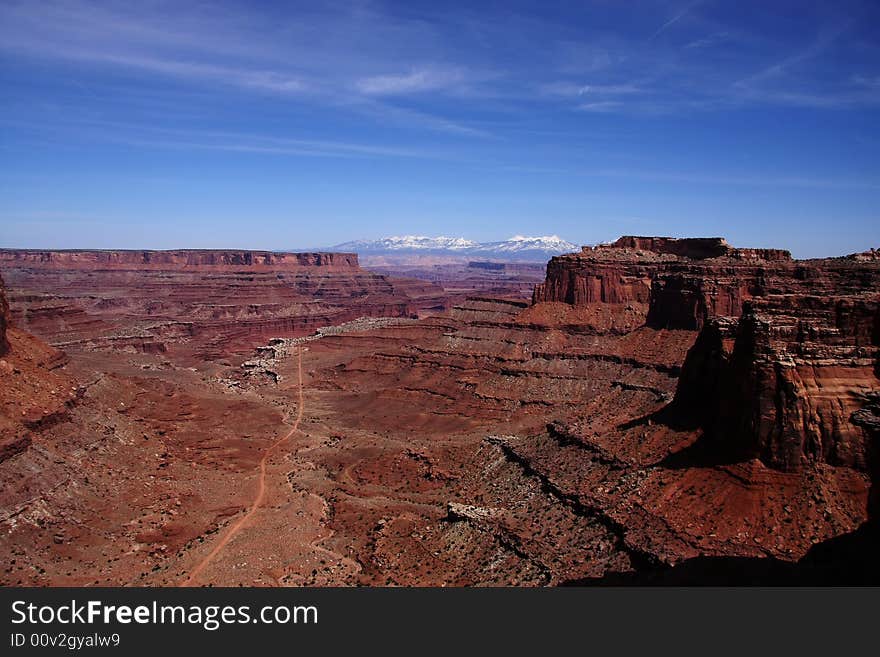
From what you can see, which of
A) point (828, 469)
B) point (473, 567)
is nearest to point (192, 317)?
point (473, 567)

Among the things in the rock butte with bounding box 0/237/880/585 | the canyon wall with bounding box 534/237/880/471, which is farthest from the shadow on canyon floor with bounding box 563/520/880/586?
the canyon wall with bounding box 534/237/880/471

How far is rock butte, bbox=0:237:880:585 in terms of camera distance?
32.7 meters

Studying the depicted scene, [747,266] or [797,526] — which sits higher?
[747,266]

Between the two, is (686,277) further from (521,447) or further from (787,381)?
(787,381)

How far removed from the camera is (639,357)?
81750 mm

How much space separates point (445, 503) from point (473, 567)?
40.6 ft

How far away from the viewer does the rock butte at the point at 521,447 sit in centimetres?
3266

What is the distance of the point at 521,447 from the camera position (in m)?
54.1

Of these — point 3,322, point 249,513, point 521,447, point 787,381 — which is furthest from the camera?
point 3,322

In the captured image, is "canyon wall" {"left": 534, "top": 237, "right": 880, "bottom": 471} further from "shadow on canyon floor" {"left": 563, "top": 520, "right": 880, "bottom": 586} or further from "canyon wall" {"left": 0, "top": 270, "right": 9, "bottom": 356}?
"canyon wall" {"left": 0, "top": 270, "right": 9, "bottom": 356}

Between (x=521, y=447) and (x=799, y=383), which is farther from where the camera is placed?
(x=521, y=447)

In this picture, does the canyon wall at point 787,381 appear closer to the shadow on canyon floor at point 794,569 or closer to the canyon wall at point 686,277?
the shadow on canyon floor at point 794,569

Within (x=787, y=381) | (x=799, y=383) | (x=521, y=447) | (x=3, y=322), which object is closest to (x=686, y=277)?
(x=521, y=447)

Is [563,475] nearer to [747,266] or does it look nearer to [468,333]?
[747,266]
